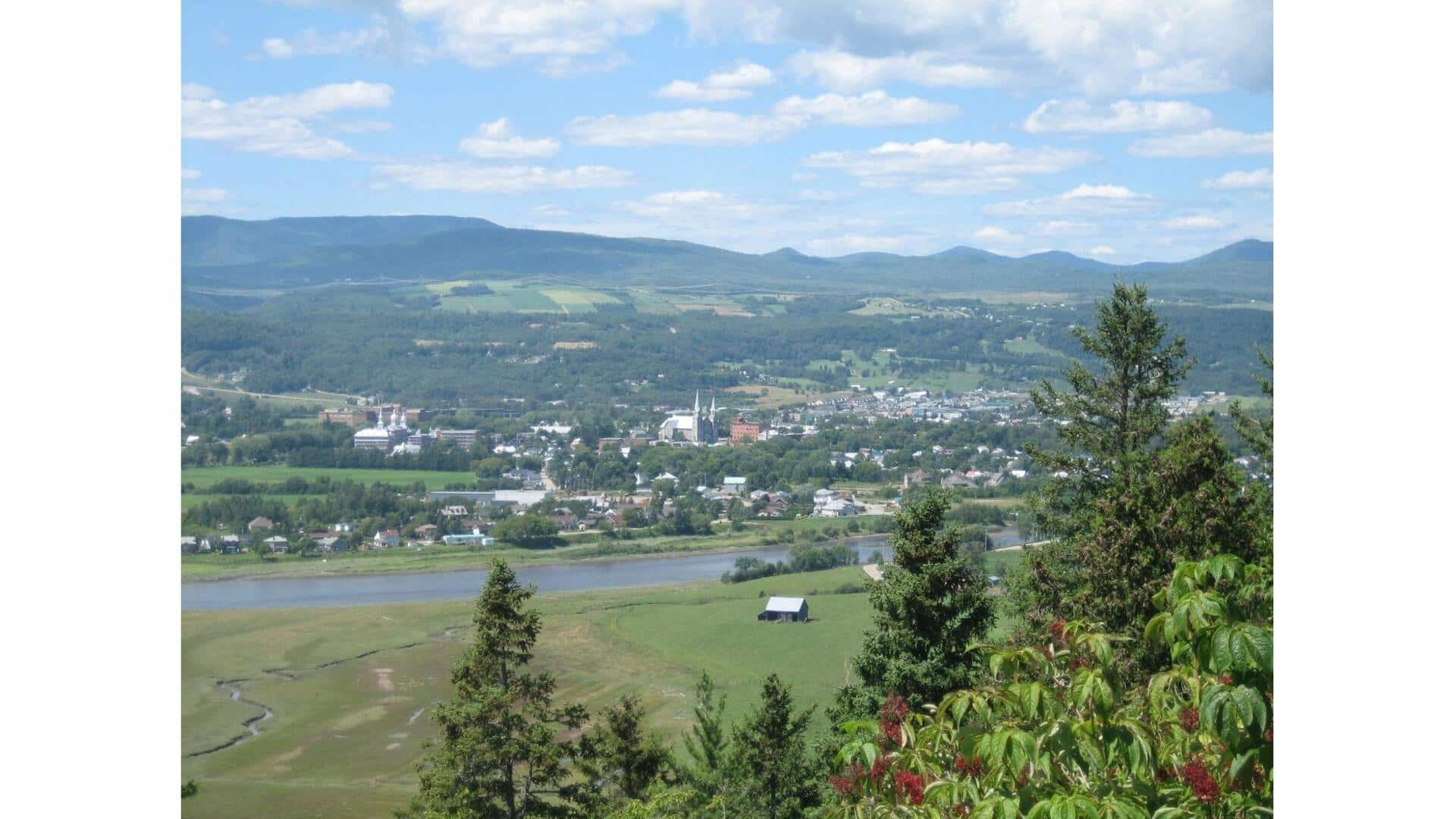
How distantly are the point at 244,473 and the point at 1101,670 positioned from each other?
136 feet

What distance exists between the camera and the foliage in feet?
4.78

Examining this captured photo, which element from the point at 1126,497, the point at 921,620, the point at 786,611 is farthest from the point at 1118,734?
the point at 786,611

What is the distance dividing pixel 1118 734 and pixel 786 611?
21526 millimetres

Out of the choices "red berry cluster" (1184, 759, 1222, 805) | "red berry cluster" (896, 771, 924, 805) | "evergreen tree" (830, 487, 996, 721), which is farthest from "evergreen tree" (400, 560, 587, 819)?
"red berry cluster" (1184, 759, 1222, 805)

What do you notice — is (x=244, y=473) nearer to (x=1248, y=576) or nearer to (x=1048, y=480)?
(x=1048, y=480)

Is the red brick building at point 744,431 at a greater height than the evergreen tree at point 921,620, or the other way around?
the evergreen tree at point 921,620

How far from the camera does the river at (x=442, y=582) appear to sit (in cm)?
2739

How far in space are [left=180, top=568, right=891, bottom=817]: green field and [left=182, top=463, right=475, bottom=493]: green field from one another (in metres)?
12.9

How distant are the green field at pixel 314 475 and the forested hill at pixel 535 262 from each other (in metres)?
35.1

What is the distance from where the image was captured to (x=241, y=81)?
109ft

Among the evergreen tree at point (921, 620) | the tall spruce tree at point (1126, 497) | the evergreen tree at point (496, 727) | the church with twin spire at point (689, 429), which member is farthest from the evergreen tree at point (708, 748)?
the church with twin spire at point (689, 429)

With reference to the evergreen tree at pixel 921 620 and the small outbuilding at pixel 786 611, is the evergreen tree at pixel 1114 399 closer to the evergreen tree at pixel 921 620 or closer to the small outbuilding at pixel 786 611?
the evergreen tree at pixel 921 620
